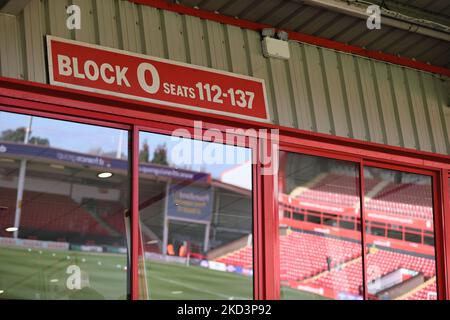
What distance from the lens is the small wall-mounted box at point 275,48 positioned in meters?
8.05

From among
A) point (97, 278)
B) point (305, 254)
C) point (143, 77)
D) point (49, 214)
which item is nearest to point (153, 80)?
point (143, 77)

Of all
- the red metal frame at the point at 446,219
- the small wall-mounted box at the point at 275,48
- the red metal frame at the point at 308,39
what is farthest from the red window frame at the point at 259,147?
the red metal frame at the point at 308,39

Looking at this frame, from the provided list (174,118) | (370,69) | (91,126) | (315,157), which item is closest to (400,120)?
(370,69)

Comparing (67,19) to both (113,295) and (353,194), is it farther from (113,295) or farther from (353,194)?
(353,194)

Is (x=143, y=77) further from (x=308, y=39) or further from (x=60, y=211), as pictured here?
(x=308, y=39)

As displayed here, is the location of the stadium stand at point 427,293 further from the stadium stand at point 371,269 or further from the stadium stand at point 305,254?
the stadium stand at point 305,254

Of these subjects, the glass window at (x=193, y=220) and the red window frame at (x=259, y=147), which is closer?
the red window frame at (x=259, y=147)

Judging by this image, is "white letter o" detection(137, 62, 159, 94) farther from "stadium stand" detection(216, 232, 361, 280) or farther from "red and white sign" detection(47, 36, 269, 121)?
"stadium stand" detection(216, 232, 361, 280)

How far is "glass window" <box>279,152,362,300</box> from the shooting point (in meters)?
7.79

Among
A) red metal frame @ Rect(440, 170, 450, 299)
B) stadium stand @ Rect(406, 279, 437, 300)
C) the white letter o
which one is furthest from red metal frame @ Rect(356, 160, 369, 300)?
the white letter o

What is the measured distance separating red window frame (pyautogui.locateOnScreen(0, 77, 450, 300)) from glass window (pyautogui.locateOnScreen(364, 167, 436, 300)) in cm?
10

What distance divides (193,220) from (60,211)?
44.5 inches

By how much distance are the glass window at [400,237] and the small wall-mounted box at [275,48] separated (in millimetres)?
1374

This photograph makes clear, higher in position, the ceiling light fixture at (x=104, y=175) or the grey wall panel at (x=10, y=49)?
the grey wall panel at (x=10, y=49)
